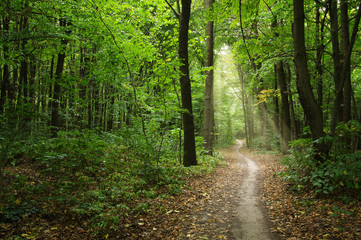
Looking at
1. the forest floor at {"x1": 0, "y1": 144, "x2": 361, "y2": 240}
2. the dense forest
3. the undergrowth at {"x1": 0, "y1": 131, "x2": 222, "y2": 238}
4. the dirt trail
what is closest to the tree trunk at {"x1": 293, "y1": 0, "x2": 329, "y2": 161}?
the dense forest

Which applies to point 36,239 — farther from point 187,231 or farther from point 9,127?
point 187,231

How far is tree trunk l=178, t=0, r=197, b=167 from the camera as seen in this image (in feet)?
29.0

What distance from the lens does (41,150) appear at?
4.98m

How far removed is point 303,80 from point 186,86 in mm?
4733

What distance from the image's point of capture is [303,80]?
621 cm

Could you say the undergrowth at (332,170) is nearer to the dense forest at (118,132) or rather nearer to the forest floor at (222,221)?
the dense forest at (118,132)

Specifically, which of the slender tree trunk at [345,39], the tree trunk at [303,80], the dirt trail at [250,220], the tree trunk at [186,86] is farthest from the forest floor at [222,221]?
the slender tree trunk at [345,39]

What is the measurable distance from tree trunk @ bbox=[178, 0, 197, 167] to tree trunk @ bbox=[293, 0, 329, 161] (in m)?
4.32

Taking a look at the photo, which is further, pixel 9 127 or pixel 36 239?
pixel 9 127

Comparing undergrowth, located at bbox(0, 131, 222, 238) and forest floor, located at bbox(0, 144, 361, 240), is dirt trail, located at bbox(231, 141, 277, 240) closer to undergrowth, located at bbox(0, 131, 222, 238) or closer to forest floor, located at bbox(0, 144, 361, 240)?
forest floor, located at bbox(0, 144, 361, 240)

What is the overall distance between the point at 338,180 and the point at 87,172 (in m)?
7.27

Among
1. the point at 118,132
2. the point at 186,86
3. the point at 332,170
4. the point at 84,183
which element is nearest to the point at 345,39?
the point at 332,170

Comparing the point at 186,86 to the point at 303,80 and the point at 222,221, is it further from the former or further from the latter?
the point at 222,221

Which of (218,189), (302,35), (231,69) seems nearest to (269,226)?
(218,189)
